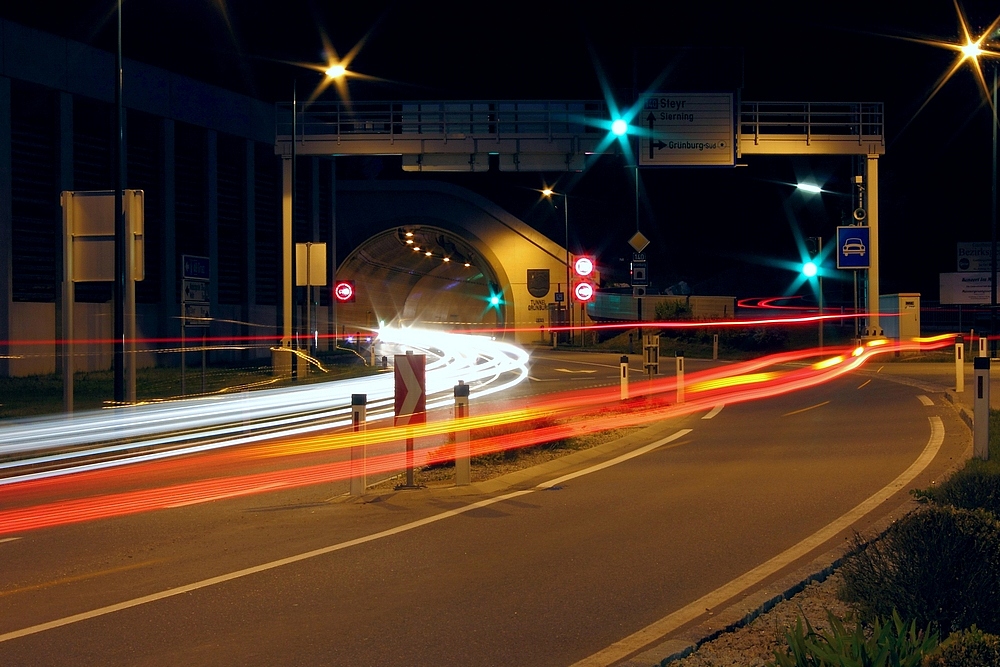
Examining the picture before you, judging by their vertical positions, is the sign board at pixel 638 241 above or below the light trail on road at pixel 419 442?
above

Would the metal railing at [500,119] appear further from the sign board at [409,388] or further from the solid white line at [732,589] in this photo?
the solid white line at [732,589]

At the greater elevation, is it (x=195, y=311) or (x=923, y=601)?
(x=195, y=311)

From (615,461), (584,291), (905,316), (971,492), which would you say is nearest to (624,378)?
(615,461)

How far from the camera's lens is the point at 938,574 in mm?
5711

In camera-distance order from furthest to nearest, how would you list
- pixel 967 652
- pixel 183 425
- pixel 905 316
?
pixel 905 316, pixel 183 425, pixel 967 652

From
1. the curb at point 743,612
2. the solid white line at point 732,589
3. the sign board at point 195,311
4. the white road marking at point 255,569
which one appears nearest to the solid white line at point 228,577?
the white road marking at point 255,569

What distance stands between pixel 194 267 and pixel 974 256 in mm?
35590

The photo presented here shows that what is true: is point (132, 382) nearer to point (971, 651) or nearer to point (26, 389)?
point (26, 389)

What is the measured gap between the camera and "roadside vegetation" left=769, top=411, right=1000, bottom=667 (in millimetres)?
4441

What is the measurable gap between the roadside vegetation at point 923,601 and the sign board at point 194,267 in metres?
20.3

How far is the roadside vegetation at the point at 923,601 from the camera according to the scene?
444 centimetres

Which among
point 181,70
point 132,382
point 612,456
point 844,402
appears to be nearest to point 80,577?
point 612,456

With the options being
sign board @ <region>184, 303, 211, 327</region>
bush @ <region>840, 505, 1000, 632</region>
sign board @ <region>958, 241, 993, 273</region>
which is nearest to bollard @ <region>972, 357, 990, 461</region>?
bush @ <region>840, 505, 1000, 632</region>

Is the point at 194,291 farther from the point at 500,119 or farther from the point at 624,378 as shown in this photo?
the point at 500,119
